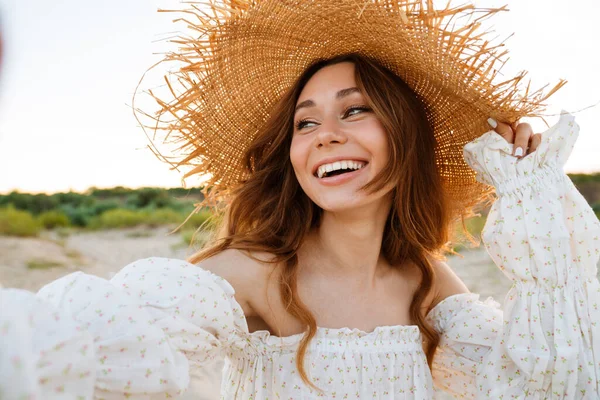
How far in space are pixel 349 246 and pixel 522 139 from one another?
80 centimetres

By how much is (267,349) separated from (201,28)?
127cm

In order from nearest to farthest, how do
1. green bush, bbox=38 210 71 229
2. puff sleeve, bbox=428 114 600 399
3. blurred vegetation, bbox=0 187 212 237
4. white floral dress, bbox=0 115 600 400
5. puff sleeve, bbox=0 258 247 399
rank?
puff sleeve, bbox=0 258 247 399, white floral dress, bbox=0 115 600 400, puff sleeve, bbox=428 114 600 399, blurred vegetation, bbox=0 187 212 237, green bush, bbox=38 210 71 229

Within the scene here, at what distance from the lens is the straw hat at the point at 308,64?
1880mm

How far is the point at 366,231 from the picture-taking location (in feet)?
7.28

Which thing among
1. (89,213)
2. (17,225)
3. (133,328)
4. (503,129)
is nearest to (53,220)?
(89,213)

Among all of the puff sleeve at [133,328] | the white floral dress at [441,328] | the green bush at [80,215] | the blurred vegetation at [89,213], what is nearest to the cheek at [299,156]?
the white floral dress at [441,328]

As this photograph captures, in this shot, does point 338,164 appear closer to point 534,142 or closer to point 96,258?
point 534,142

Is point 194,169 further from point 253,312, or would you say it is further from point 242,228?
point 253,312

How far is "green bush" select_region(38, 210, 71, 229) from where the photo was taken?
15062mm

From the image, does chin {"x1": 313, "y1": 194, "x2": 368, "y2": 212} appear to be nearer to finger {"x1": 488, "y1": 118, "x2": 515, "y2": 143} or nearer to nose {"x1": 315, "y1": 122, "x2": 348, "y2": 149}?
nose {"x1": 315, "y1": 122, "x2": 348, "y2": 149}

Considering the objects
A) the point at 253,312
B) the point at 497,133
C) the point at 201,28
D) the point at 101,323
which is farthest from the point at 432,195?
the point at 101,323

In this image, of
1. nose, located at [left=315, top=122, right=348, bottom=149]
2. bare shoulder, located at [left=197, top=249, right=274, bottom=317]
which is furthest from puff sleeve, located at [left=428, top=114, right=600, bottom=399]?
bare shoulder, located at [left=197, top=249, right=274, bottom=317]

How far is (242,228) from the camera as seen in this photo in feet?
7.61

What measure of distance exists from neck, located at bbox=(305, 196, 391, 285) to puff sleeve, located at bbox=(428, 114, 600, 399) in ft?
1.52
